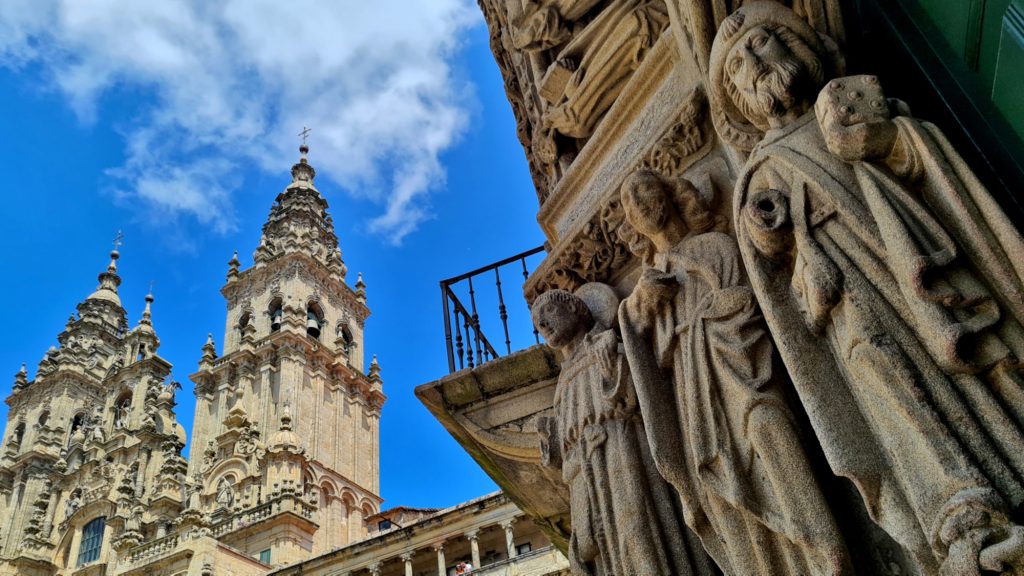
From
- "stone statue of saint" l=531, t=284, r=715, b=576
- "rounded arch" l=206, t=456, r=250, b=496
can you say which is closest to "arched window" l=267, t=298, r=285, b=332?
"rounded arch" l=206, t=456, r=250, b=496

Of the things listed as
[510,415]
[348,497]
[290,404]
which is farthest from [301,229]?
[510,415]

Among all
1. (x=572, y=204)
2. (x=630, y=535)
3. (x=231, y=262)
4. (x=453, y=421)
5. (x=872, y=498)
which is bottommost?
(x=872, y=498)

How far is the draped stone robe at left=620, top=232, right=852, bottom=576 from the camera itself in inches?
103

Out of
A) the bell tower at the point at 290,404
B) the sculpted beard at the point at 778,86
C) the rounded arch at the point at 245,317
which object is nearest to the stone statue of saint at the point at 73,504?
the bell tower at the point at 290,404

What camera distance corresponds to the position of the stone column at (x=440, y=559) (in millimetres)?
21633

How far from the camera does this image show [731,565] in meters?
2.87

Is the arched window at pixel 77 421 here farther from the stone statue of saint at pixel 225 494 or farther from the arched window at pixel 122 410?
the stone statue of saint at pixel 225 494

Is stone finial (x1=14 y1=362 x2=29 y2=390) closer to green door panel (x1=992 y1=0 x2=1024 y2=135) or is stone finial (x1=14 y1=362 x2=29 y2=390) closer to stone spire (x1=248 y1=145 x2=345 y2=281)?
stone spire (x1=248 y1=145 x2=345 y2=281)

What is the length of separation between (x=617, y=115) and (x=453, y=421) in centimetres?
248

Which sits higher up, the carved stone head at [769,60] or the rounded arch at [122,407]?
the rounded arch at [122,407]

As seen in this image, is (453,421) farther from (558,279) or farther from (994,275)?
(994,275)

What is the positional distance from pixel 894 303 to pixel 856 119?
0.64 metres

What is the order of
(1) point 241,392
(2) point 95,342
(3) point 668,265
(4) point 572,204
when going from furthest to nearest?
(2) point 95,342
(1) point 241,392
(4) point 572,204
(3) point 668,265

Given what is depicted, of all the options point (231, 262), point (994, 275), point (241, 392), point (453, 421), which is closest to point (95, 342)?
point (231, 262)
